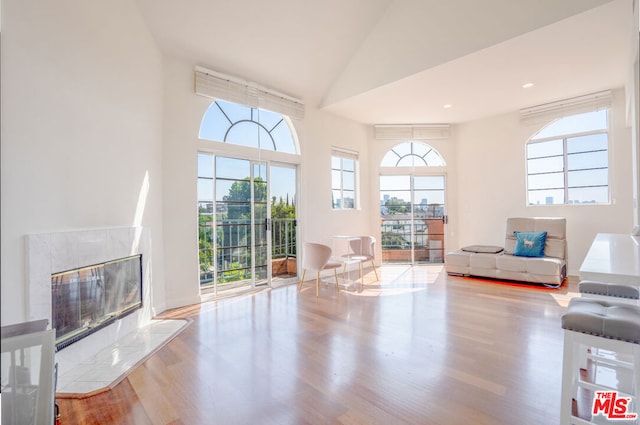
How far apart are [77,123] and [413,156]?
556 cm

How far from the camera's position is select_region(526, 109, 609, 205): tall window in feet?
15.8

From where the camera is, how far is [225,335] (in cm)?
280

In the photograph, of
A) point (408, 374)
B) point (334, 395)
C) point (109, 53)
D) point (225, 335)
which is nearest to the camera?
point (334, 395)

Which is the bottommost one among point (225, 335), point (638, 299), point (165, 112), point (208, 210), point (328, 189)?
point (225, 335)

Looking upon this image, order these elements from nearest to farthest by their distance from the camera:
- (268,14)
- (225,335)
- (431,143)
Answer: (225,335)
(268,14)
(431,143)

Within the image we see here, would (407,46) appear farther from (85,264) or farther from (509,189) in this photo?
(85,264)

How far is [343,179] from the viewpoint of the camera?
588cm

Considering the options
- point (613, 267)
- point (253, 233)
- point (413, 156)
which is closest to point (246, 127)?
point (253, 233)

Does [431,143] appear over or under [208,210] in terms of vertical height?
over

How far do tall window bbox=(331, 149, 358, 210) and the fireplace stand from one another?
3.43 metres

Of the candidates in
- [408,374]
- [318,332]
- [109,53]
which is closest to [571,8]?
[408,374]

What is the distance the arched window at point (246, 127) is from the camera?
159 inches

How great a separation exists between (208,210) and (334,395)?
9.29 feet

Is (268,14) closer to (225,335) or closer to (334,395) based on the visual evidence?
(225,335)
